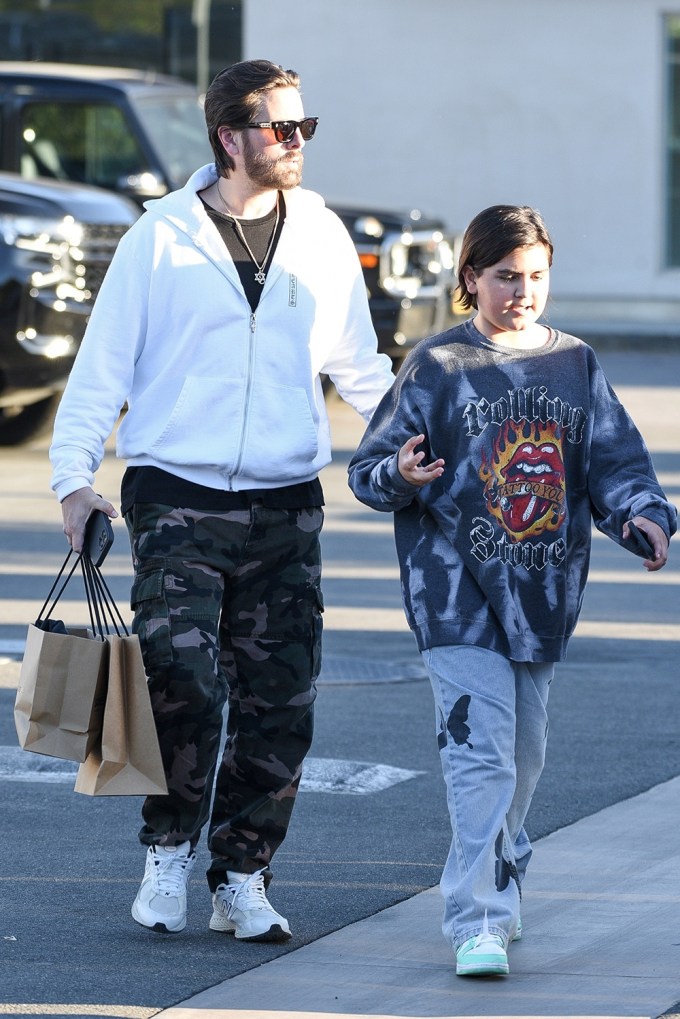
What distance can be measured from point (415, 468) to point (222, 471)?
50cm

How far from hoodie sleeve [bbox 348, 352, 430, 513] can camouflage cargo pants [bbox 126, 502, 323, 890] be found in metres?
0.24

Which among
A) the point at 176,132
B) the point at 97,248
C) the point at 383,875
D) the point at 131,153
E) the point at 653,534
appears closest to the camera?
the point at 653,534

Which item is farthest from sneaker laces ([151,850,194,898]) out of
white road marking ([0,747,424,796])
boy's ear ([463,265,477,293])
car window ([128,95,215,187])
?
car window ([128,95,215,187])

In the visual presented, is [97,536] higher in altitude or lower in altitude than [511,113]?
higher

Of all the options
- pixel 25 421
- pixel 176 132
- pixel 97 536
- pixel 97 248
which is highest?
pixel 97 536

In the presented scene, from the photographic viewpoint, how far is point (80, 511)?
14.2 feet

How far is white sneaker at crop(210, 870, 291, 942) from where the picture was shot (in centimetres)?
446

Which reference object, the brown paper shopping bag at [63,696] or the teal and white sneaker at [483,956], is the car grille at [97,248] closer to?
the brown paper shopping bag at [63,696]

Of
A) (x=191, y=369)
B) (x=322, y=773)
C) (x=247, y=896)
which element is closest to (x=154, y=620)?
(x=191, y=369)

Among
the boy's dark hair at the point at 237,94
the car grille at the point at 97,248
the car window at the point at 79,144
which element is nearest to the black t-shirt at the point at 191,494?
the boy's dark hair at the point at 237,94

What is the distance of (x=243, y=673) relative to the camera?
4.52 metres

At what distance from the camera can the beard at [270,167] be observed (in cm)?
442

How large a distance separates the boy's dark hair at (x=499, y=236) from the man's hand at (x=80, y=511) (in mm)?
914

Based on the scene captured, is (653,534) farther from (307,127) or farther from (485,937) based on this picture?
(307,127)
